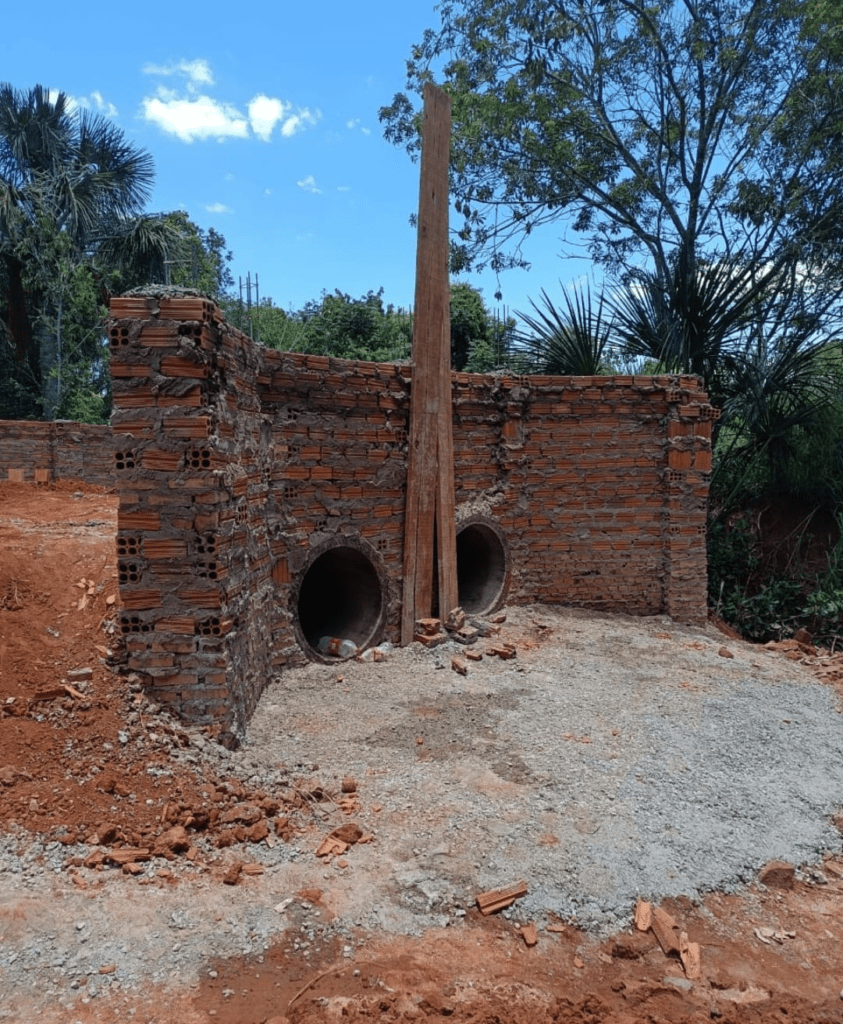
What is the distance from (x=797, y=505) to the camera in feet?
38.1

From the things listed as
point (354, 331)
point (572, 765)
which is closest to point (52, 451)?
point (354, 331)

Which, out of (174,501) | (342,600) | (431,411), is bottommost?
(342,600)

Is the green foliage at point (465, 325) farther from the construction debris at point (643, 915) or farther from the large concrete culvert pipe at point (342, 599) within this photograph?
the construction debris at point (643, 915)

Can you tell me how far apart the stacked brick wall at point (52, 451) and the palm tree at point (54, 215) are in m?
4.46

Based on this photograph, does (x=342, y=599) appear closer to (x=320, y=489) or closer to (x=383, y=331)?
(x=320, y=489)

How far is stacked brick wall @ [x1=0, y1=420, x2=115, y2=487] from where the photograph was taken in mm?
11844

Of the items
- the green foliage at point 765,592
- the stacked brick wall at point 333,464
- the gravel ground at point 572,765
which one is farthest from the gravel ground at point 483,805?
the green foliage at point 765,592

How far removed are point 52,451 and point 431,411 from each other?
26.2 ft

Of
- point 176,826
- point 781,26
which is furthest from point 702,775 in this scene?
point 781,26

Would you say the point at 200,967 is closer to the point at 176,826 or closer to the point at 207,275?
the point at 176,826

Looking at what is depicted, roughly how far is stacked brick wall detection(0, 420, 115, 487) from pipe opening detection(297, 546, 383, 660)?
5.82 m

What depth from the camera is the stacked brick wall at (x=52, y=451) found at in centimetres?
1184

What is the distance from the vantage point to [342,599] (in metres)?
7.32

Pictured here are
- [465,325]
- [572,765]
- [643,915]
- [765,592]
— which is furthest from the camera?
[465,325]
